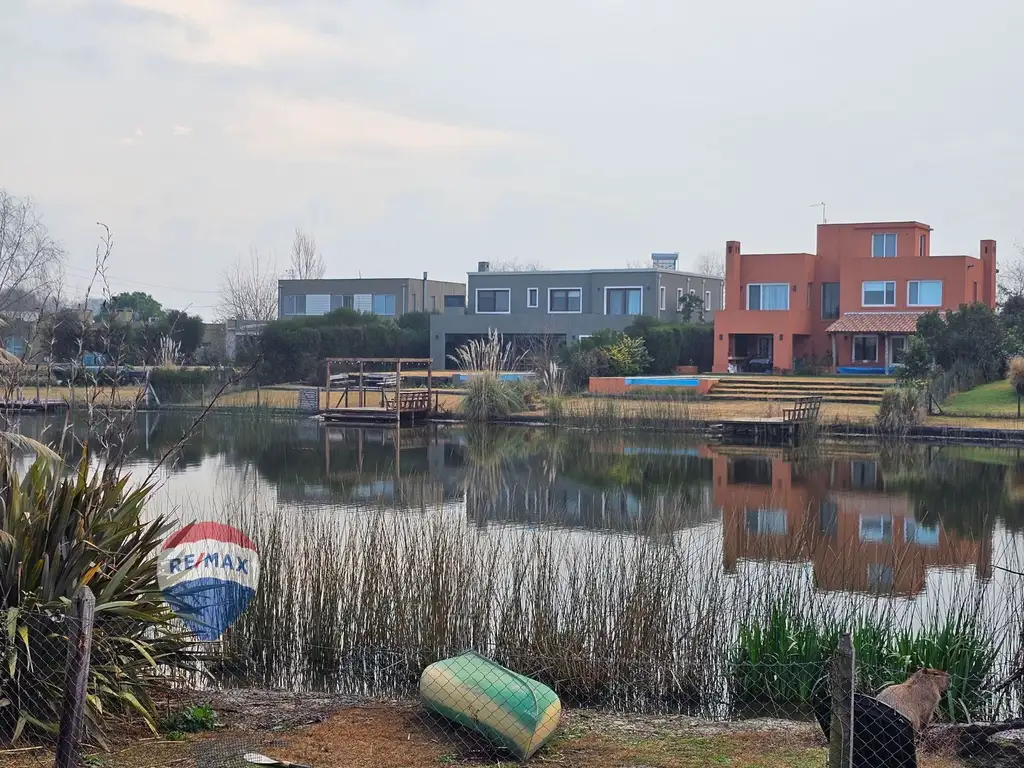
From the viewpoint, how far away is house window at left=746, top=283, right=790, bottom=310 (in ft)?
152

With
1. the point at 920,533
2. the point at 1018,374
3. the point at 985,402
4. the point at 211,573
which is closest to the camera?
the point at 211,573

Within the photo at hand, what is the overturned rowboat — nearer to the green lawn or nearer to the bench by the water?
the bench by the water

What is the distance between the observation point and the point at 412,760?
639cm

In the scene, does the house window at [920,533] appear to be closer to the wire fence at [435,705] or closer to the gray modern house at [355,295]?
the wire fence at [435,705]

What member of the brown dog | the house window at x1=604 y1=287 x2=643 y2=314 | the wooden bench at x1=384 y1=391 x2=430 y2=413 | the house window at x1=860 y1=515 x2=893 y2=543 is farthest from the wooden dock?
the brown dog

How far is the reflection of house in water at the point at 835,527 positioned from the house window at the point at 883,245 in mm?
21940

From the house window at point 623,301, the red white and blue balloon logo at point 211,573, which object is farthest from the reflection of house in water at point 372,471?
the house window at point 623,301

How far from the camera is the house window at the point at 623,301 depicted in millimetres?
50094

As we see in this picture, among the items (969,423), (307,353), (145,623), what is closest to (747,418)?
(969,423)

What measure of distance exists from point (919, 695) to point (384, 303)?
5804 centimetres

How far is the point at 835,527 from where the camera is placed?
1691 cm

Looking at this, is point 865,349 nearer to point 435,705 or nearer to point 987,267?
point 987,267

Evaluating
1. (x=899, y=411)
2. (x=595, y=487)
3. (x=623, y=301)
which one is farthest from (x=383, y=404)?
(x=595, y=487)

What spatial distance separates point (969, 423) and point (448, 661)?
26.2 metres
